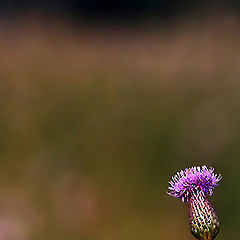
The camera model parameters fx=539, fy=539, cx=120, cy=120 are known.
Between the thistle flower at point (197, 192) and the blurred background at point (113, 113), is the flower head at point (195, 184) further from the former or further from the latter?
the blurred background at point (113, 113)

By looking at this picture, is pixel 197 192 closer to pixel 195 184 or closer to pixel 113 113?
pixel 195 184

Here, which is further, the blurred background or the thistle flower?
the blurred background

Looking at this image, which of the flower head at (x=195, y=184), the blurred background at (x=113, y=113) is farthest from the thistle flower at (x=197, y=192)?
the blurred background at (x=113, y=113)

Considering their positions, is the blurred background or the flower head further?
the blurred background

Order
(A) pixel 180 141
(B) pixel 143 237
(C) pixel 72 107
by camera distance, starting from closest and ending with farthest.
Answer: (B) pixel 143 237 < (A) pixel 180 141 < (C) pixel 72 107

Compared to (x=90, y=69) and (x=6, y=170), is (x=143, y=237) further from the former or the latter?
(x=90, y=69)

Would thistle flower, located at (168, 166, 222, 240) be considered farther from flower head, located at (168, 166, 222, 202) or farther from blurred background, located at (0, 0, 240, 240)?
blurred background, located at (0, 0, 240, 240)

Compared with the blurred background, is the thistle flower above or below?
below

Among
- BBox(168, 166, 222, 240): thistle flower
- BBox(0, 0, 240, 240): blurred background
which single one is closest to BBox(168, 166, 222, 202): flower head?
BBox(168, 166, 222, 240): thistle flower

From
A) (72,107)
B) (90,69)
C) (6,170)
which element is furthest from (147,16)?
(6,170)
